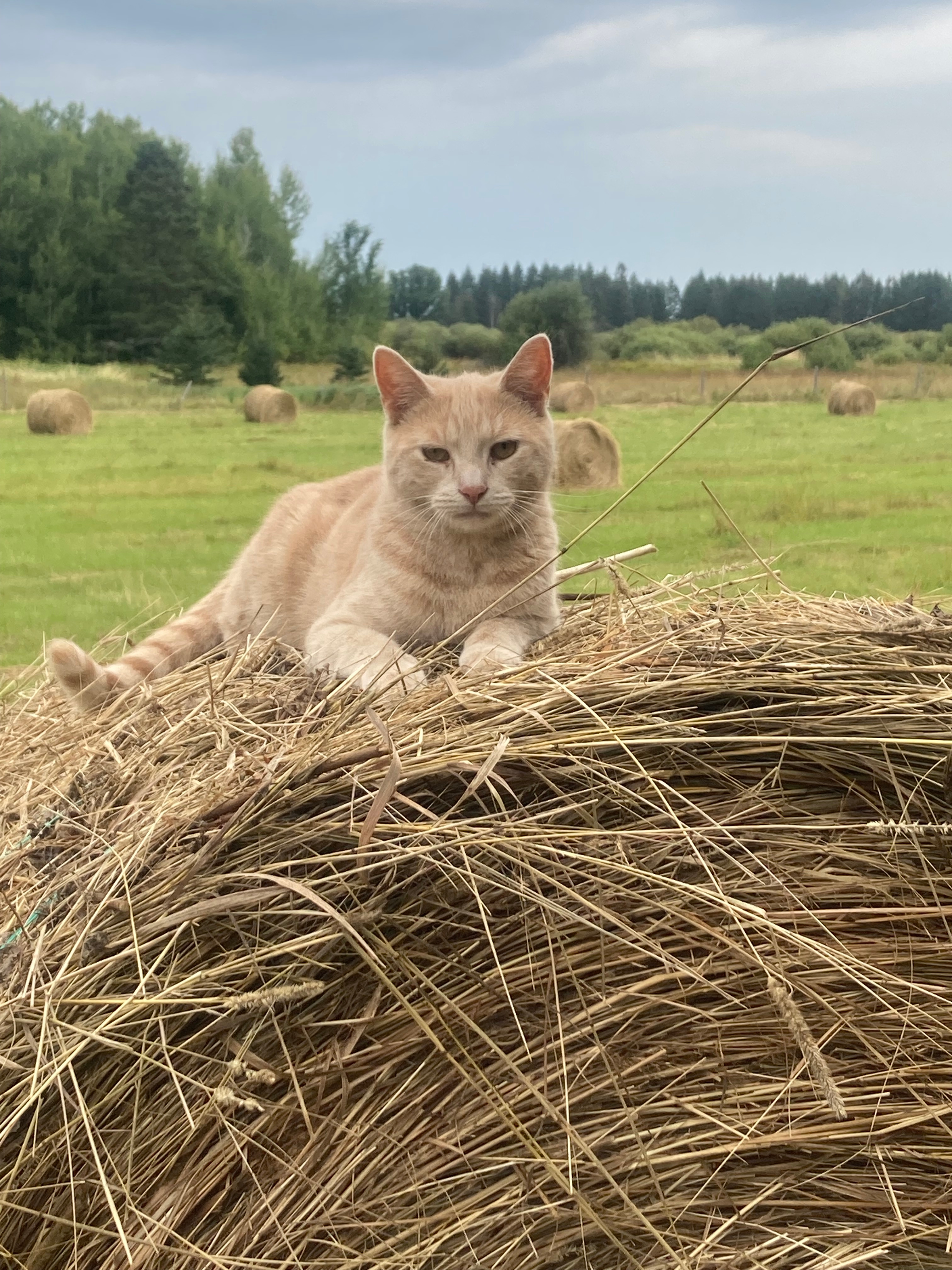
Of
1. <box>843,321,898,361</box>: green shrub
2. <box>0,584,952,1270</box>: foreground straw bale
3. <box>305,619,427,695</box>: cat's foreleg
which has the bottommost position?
<box>0,584,952,1270</box>: foreground straw bale

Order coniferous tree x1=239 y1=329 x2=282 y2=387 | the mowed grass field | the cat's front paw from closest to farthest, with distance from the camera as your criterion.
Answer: the cat's front paw
the mowed grass field
coniferous tree x1=239 y1=329 x2=282 y2=387

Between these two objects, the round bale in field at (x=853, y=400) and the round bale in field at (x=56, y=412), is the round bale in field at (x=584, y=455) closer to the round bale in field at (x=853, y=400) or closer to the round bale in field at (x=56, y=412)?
the round bale in field at (x=853, y=400)

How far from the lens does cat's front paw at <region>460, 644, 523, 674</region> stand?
153 cm

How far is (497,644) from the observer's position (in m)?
1.77

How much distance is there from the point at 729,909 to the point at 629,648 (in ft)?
1.37

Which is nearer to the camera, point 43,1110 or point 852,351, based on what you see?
point 43,1110

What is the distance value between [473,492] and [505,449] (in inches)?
7.8

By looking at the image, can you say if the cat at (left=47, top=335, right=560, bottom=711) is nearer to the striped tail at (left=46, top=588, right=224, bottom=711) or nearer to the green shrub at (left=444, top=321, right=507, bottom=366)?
the striped tail at (left=46, top=588, right=224, bottom=711)

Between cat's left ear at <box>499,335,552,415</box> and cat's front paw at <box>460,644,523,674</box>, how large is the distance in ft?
2.06

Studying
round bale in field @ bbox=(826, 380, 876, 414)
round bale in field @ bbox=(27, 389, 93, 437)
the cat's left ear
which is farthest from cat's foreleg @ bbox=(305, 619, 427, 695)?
round bale in field @ bbox=(826, 380, 876, 414)

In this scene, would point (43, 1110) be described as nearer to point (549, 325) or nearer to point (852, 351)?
point (549, 325)

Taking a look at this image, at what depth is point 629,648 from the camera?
1.51 meters

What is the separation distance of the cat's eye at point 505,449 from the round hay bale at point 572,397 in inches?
311

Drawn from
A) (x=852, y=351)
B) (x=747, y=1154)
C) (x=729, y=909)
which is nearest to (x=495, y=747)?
(x=729, y=909)
